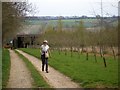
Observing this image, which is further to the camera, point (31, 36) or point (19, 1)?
point (31, 36)

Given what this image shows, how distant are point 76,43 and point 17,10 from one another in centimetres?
2451

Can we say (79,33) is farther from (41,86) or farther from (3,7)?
(41,86)

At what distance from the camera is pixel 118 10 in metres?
13.5

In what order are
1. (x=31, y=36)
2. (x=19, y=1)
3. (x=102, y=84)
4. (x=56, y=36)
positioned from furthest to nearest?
1. (x=31, y=36)
2. (x=56, y=36)
3. (x=19, y=1)
4. (x=102, y=84)

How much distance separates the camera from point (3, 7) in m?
19.6

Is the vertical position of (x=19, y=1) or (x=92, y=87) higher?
(x=19, y=1)

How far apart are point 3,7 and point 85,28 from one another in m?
28.1

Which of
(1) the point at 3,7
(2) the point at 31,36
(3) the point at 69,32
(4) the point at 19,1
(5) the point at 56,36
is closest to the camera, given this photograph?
(1) the point at 3,7

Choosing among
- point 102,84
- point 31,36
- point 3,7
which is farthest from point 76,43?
point 31,36

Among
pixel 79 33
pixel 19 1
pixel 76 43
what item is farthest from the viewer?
pixel 76 43

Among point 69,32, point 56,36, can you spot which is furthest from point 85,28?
point 56,36

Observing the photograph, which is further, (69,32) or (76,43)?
(69,32)

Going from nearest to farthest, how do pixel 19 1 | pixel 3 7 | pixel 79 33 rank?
1. pixel 3 7
2. pixel 19 1
3. pixel 79 33

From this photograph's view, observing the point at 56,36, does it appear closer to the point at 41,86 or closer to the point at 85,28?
the point at 85,28
